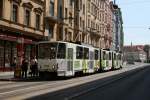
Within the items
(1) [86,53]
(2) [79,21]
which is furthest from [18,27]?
(2) [79,21]

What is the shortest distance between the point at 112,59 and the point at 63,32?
25.0ft

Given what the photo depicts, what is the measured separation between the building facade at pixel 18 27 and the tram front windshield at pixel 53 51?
6.86 ft

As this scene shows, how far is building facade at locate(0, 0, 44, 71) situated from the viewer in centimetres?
3828

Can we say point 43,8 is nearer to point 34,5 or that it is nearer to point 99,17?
point 34,5

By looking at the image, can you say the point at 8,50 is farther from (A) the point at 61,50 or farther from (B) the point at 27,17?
(A) the point at 61,50

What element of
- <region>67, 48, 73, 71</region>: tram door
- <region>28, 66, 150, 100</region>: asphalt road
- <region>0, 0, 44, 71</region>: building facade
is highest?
<region>0, 0, 44, 71</region>: building facade

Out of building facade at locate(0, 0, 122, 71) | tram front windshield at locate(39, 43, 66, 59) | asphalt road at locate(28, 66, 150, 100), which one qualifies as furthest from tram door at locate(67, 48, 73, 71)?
asphalt road at locate(28, 66, 150, 100)

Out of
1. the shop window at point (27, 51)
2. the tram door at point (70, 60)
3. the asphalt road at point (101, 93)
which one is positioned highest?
the shop window at point (27, 51)

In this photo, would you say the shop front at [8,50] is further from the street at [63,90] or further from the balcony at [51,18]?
the street at [63,90]

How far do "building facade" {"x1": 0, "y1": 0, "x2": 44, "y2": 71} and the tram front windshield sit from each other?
2.09 meters

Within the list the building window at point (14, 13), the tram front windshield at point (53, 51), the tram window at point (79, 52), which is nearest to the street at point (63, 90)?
the tram front windshield at point (53, 51)

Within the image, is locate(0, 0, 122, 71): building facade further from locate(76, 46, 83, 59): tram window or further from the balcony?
locate(76, 46, 83, 59): tram window

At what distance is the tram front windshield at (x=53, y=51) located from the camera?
31.4 metres

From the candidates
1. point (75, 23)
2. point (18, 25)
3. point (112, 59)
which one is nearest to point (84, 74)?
point (18, 25)
